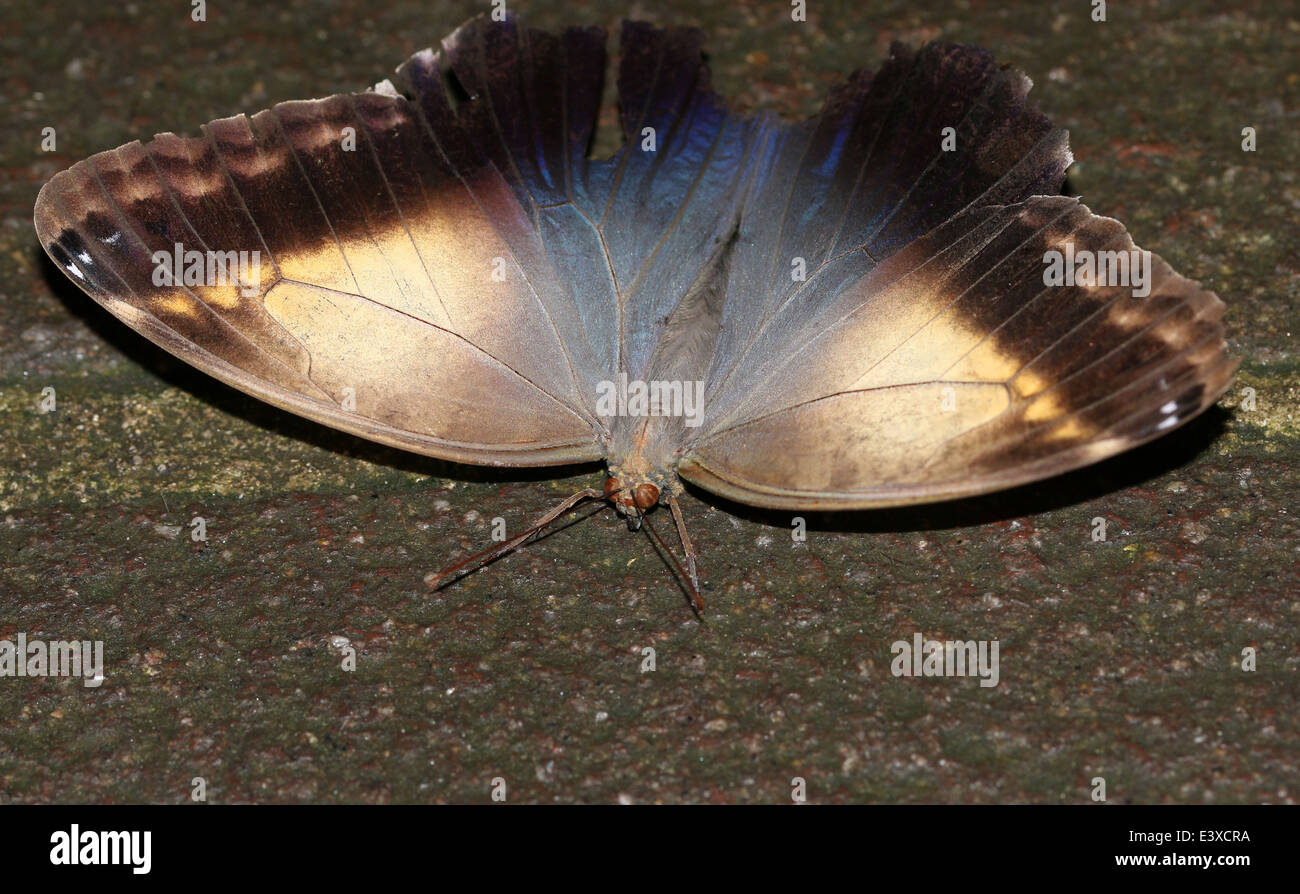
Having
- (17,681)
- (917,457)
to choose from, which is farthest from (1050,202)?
(17,681)

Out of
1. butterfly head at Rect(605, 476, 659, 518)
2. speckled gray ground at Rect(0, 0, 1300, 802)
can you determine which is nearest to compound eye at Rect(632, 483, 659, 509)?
butterfly head at Rect(605, 476, 659, 518)

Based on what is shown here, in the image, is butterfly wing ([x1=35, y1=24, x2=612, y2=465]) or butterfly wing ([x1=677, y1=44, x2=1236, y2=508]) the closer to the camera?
butterfly wing ([x1=677, y1=44, x2=1236, y2=508])

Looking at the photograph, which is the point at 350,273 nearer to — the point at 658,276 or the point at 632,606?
the point at 658,276

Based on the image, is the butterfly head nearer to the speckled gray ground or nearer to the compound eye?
the compound eye

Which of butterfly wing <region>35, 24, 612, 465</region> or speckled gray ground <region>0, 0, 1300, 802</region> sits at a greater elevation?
butterfly wing <region>35, 24, 612, 465</region>

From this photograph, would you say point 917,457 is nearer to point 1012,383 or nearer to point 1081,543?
point 1012,383

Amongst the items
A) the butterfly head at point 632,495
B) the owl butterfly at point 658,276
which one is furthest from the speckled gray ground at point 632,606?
the owl butterfly at point 658,276

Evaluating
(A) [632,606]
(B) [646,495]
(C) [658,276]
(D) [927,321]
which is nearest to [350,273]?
(C) [658,276]

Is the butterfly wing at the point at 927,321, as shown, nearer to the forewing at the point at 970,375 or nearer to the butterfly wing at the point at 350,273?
the forewing at the point at 970,375
